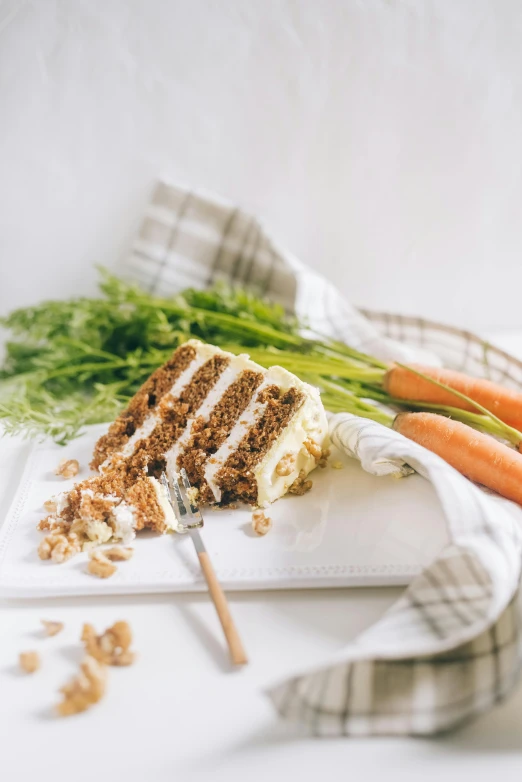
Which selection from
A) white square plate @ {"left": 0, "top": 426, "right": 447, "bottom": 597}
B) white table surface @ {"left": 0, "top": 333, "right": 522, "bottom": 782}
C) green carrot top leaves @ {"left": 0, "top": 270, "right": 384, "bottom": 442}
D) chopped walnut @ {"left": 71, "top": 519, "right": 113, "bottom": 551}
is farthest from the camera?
green carrot top leaves @ {"left": 0, "top": 270, "right": 384, "bottom": 442}

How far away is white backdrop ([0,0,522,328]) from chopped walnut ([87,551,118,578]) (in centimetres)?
190

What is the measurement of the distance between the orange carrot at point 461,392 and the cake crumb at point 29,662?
131 centimetres

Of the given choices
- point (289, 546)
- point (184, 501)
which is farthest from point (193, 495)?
point (289, 546)

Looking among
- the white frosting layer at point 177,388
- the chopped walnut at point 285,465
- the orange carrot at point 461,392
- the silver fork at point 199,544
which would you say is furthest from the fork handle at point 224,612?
the orange carrot at point 461,392

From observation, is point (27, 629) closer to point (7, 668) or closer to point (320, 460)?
point (7, 668)

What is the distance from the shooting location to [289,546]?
5.13 ft

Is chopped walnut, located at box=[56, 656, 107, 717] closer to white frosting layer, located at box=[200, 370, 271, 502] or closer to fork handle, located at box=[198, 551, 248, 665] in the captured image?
fork handle, located at box=[198, 551, 248, 665]

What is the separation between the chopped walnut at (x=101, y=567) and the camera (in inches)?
58.0

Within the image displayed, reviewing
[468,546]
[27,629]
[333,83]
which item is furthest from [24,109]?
[468,546]

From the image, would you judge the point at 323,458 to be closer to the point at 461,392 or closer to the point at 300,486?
the point at 300,486

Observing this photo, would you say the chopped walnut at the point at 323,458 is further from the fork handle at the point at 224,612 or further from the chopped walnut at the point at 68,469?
the chopped walnut at the point at 68,469

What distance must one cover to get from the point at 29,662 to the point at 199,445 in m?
0.77

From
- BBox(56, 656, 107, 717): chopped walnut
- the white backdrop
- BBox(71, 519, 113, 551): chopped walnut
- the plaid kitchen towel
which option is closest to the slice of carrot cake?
BBox(71, 519, 113, 551): chopped walnut

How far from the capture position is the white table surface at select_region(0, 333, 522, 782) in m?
1.09
